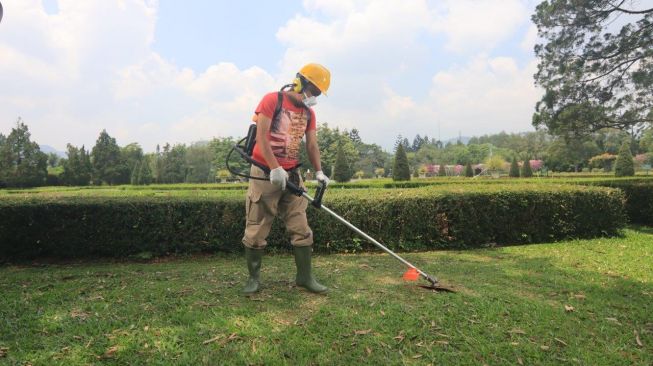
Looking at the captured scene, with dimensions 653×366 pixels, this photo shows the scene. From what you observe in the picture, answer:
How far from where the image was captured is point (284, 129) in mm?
3637

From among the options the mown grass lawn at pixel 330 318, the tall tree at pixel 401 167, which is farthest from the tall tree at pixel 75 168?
the mown grass lawn at pixel 330 318

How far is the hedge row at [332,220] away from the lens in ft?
19.0

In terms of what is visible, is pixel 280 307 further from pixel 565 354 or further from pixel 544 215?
pixel 544 215

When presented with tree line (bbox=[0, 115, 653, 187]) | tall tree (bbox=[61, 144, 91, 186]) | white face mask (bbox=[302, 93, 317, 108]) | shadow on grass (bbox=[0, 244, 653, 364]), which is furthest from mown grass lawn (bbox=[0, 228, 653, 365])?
tall tree (bbox=[61, 144, 91, 186])

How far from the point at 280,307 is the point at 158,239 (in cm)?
362

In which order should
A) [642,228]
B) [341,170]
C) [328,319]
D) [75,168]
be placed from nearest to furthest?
[328,319]
[642,228]
[341,170]
[75,168]

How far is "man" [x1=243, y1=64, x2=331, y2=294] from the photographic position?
3496mm

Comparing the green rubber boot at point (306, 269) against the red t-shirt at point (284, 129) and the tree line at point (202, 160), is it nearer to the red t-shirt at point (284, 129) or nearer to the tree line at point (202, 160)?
the red t-shirt at point (284, 129)

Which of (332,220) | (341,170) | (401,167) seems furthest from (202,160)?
(332,220)

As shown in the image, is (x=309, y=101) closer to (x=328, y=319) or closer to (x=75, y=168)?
(x=328, y=319)

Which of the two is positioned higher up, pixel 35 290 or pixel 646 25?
pixel 646 25

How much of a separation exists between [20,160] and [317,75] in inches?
1379

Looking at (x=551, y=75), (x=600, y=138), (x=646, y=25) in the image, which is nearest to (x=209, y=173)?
(x=551, y=75)

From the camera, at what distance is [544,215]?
7.49 m
